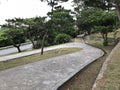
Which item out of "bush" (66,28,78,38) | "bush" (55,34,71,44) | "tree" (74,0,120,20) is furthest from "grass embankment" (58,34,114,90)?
"bush" (66,28,78,38)

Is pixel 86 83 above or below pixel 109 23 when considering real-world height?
below

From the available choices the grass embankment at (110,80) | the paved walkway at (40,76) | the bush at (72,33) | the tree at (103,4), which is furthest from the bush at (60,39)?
the grass embankment at (110,80)

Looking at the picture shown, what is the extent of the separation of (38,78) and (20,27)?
11.6 meters

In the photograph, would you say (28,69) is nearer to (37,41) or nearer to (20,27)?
(20,27)

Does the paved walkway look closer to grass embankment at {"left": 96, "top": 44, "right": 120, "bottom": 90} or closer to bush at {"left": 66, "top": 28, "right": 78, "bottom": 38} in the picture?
grass embankment at {"left": 96, "top": 44, "right": 120, "bottom": 90}

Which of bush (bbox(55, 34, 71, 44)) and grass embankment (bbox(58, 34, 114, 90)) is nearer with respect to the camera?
grass embankment (bbox(58, 34, 114, 90))

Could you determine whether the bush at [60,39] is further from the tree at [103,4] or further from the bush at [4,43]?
the tree at [103,4]

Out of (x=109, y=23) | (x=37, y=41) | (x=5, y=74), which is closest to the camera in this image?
(x=5, y=74)

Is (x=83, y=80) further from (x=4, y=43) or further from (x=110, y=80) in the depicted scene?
(x=4, y=43)

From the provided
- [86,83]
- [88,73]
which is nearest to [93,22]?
[88,73]

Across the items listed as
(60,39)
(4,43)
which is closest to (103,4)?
(60,39)

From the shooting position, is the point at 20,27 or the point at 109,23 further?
the point at 20,27

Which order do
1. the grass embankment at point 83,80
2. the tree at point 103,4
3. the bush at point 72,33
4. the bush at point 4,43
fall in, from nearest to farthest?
the grass embankment at point 83,80, the tree at point 103,4, the bush at point 4,43, the bush at point 72,33

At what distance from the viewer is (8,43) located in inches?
973
